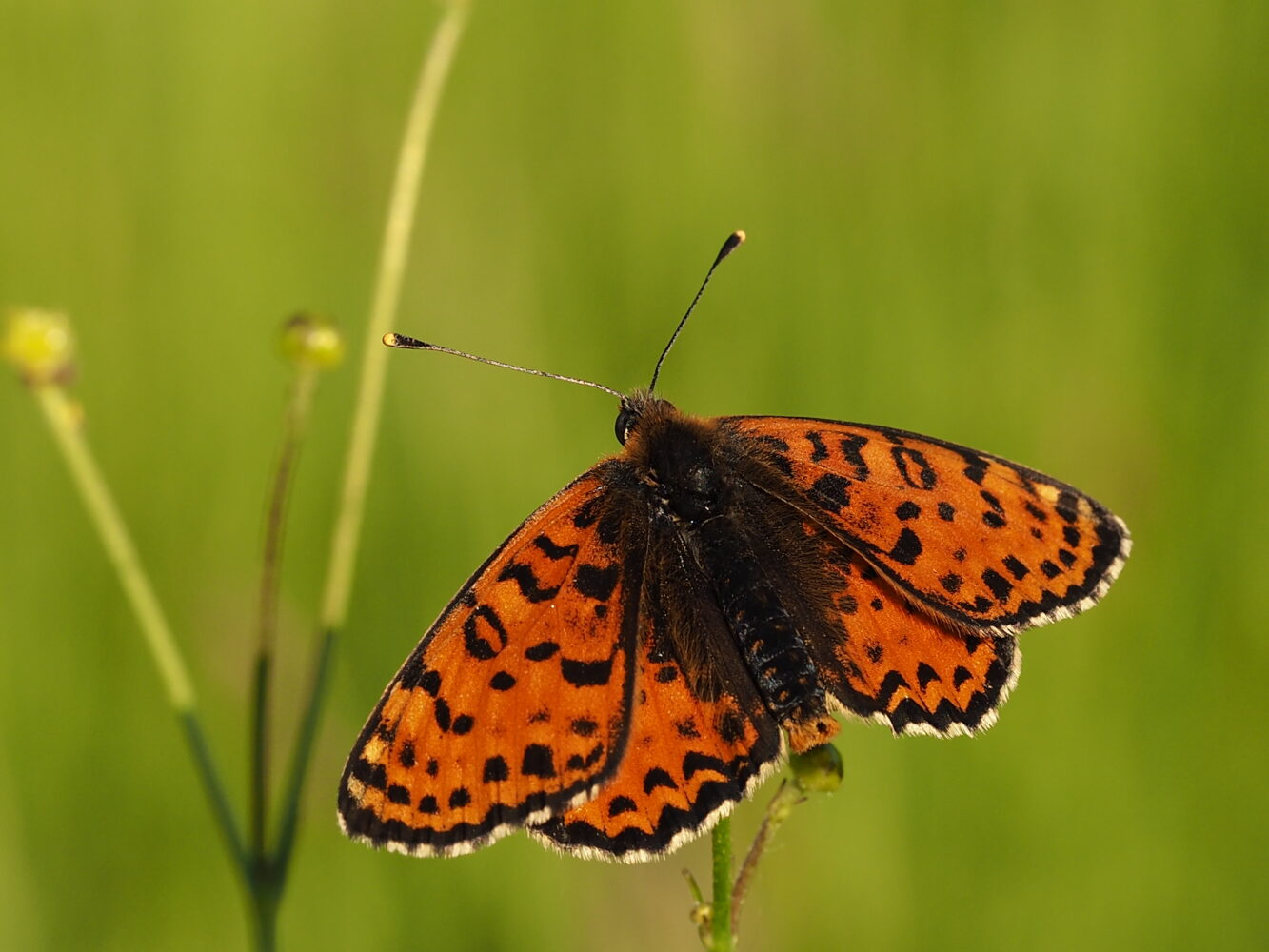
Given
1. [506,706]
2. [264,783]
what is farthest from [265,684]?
[506,706]

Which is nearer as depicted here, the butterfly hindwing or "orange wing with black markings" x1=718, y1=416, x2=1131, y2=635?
the butterfly hindwing

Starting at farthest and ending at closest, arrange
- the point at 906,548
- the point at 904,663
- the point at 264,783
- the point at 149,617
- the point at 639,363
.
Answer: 1. the point at 639,363
2. the point at 906,548
3. the point at 904,663
4. the point at 149,617
5. the point at 264,783

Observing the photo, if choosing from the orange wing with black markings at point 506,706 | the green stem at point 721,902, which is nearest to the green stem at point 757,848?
the green stem at point 721,902

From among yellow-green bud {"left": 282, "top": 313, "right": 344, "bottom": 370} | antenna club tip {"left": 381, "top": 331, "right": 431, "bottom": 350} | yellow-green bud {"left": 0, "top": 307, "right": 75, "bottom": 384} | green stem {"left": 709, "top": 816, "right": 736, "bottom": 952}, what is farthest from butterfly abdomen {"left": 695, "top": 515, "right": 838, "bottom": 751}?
yellow-green bud {"left": 0, "top": 307, "right": 75, "bottom": 384}

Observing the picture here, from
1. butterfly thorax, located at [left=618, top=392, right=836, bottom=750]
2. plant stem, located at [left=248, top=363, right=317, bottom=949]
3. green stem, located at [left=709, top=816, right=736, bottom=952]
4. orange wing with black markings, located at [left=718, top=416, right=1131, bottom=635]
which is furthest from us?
orange wing with black markings, located at [left=718, top=416, right=1131, bottom=635]

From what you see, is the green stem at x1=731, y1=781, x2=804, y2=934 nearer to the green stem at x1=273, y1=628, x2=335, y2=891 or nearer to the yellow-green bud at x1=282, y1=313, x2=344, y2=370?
the green stem at x1=273, y1=628, x2=335, y2=891

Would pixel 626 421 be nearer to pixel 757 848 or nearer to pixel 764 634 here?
pixel 764 634
